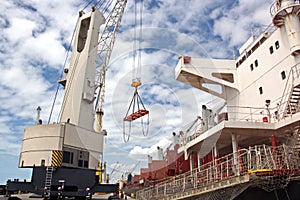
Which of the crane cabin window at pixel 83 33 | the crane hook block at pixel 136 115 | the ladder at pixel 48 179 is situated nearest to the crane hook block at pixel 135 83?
the crane hook block at pixel 136 115

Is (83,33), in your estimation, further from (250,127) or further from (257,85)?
(250,127)

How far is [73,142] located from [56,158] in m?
1.35

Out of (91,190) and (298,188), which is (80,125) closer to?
(91,190)

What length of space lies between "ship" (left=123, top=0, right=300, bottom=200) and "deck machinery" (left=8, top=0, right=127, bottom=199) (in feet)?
12.7

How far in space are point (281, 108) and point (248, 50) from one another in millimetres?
5646

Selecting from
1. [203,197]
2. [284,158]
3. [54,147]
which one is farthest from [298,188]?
[54,147]

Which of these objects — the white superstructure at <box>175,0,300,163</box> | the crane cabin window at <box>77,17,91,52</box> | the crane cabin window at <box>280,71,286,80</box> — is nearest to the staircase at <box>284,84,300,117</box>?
the white superstructure at <box>175,0,300,163</box>

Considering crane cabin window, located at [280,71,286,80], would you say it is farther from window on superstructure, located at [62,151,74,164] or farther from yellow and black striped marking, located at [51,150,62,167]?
yellow and black striped marking, located at [51,150,62,167]

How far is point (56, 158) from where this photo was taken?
44.8 ft

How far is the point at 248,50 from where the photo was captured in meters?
17.1

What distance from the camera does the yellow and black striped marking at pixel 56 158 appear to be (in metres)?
13.6

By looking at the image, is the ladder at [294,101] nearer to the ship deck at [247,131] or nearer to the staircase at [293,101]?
the staircase at [293,101]

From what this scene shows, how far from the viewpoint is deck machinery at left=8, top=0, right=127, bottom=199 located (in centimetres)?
1348

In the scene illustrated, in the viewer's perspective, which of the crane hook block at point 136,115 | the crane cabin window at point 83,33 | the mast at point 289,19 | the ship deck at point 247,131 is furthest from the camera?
the crane cabin window at point 83,33
